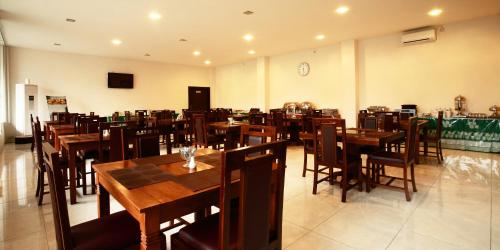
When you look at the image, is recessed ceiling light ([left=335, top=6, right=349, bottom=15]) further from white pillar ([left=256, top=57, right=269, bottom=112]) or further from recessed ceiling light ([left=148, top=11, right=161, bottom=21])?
white pillar ([left=256, top=57, right=269, bottom=112])

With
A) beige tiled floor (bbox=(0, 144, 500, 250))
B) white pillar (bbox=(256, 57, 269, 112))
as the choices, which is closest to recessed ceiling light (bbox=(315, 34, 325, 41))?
white pillar (bbox=(256, 57, 269, 112))

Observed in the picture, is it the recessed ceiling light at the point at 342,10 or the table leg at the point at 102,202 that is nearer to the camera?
the table leg at the point at 102,202

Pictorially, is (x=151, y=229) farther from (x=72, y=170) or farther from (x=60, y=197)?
(x=72, y=170)

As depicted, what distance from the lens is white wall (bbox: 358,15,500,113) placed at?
593cm

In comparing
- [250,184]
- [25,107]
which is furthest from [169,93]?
[250,184]

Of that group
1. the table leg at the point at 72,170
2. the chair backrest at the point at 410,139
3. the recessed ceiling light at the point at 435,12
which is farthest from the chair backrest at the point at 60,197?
the recessed ceiling light at the point at 435,12

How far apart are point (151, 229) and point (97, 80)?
32.9 feet

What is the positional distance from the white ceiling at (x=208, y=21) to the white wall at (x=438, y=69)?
448mm

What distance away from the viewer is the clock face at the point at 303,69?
9047 mm

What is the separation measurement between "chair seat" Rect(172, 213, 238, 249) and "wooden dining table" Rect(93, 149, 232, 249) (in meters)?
0.15

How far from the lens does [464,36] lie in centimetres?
616

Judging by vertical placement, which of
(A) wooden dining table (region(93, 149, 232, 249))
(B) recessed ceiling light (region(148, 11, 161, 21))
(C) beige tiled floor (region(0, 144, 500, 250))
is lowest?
(C) beige tiled floor (region(0, 144, 500, 250))

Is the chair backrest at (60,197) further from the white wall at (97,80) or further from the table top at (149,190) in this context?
the white wall at (97,80)

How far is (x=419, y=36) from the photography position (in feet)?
21.5
